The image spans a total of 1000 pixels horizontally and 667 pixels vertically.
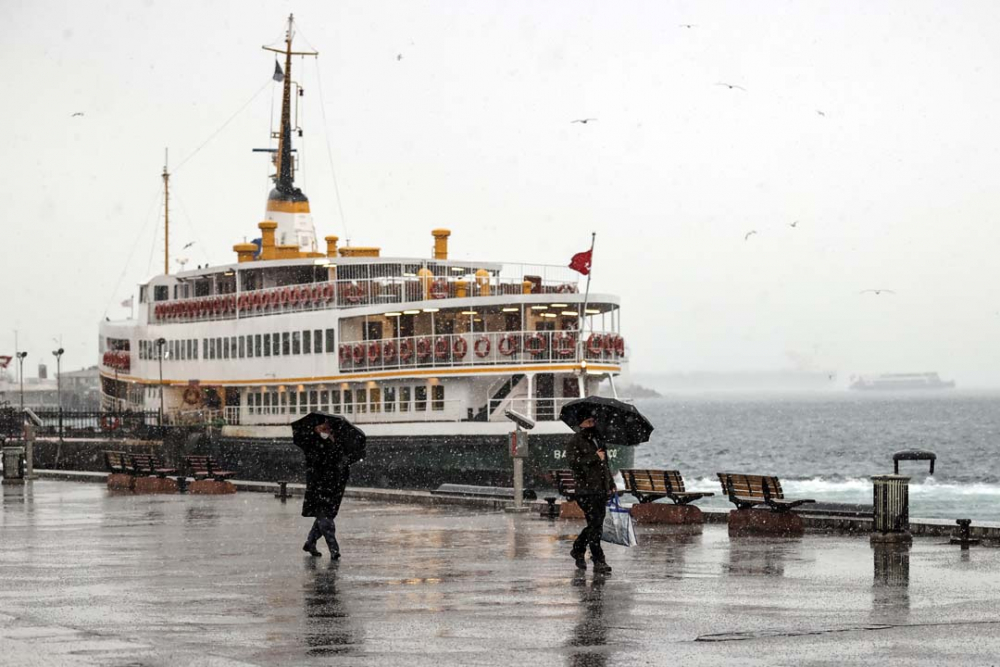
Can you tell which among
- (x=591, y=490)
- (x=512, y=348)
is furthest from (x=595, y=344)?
(x=591, y=490)

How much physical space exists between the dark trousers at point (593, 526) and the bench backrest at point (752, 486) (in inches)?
219

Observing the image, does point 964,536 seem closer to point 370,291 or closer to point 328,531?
point 328,531

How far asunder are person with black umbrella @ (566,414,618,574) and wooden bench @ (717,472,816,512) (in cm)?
546

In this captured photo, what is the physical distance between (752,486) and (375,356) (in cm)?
2623

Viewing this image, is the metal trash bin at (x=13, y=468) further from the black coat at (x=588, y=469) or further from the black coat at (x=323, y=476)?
the black coat at (x=588, y=469)

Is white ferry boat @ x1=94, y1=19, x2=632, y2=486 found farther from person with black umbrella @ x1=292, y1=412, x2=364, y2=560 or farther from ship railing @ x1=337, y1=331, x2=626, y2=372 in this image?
person with black umbrella @ x1=292, y1=412, x2=364, y2=560

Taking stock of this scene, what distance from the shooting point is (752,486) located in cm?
2212

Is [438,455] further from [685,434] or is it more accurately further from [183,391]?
[685,434]

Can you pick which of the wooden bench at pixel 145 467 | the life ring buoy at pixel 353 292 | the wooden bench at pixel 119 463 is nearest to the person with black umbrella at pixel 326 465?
the wooden bench at pixel 145 467

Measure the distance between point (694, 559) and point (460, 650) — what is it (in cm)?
743

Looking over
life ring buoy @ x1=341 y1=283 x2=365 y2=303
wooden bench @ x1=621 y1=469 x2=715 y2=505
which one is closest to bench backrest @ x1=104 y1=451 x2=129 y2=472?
life ring buoy @ x1=341 y1=283 x2=365 y2=303

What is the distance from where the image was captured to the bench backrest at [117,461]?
35.6 metres

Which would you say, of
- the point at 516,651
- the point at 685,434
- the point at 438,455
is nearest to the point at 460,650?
the point at 516,651

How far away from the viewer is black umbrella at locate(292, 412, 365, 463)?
56.7 ft
